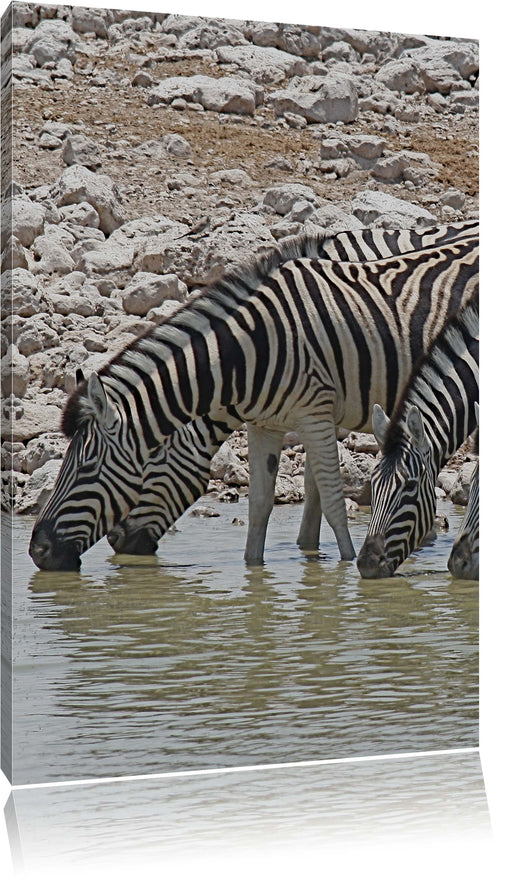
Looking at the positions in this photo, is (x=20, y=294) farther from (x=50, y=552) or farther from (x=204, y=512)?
(x=204, y=512)

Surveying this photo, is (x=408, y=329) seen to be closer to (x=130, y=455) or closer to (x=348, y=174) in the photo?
(x=348, y=174)

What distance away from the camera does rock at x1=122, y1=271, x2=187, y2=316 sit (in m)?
6.81

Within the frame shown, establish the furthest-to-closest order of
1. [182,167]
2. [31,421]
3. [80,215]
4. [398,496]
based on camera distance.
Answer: [398,496] < [182,167] < [80,215] < [31,421]

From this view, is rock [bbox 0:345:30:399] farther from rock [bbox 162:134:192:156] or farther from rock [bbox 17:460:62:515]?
rock [bbox 162:134:192:156]

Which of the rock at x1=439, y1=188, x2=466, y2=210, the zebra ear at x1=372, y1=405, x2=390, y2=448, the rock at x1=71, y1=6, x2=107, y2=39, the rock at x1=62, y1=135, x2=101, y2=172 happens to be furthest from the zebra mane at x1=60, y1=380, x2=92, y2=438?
the rock at x1=439, y1=188, x2=466, y2=210

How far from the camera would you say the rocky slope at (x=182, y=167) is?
6.34m

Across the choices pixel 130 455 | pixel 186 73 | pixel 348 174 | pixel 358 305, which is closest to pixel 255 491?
pixel 130 455

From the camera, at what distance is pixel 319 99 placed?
7.02 m

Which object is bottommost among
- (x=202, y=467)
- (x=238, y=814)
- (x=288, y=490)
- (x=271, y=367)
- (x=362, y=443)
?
(x=238, y=814)

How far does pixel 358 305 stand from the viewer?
745 cm

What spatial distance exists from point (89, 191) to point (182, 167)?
50cm

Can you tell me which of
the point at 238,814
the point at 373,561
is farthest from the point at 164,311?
the point at 238,814

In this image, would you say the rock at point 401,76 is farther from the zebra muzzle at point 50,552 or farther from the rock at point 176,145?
the zebra muzzle at point 50,552

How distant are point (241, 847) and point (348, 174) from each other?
3216 mm
